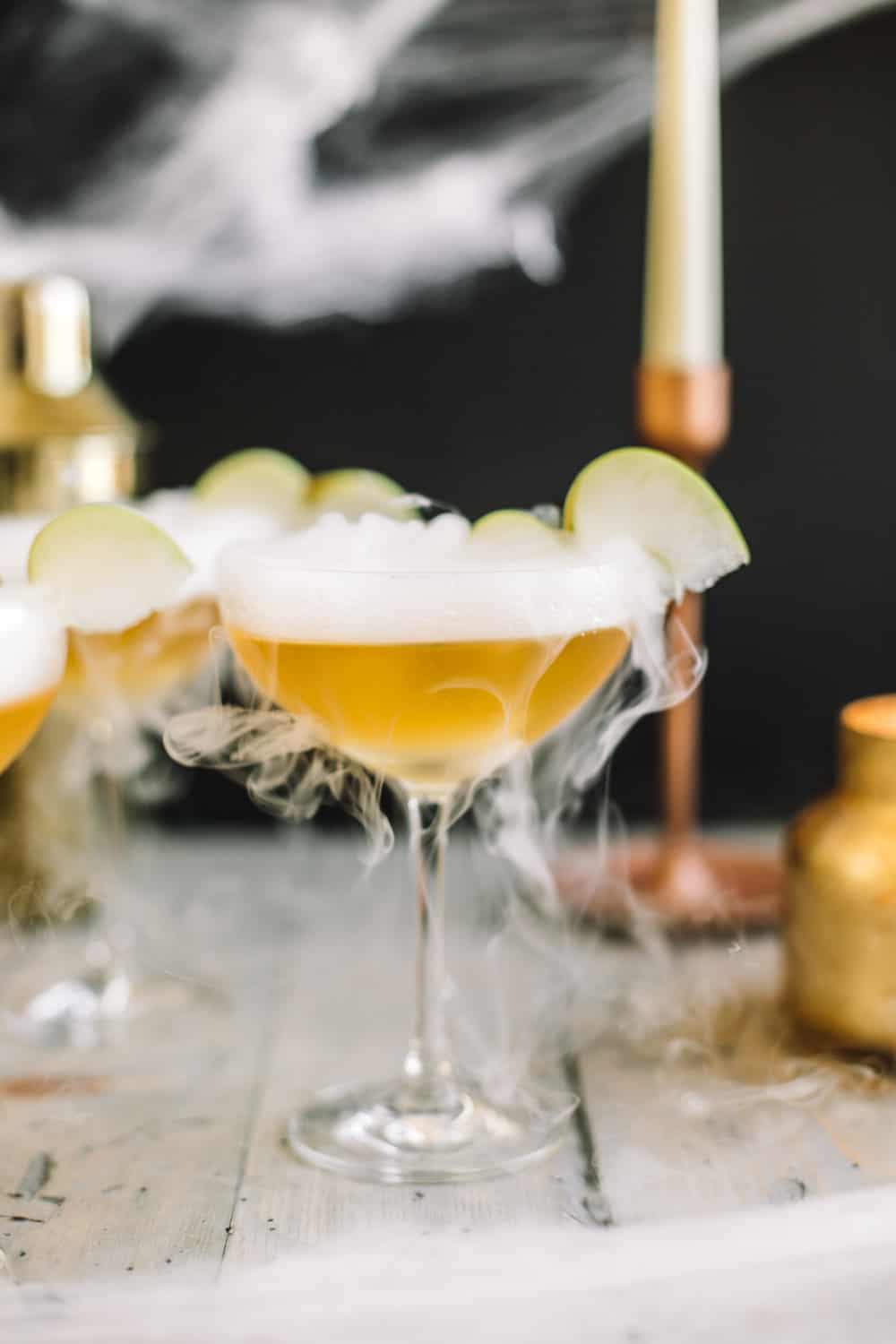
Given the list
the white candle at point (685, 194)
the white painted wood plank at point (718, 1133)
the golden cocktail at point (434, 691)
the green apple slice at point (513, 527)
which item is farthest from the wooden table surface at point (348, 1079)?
the white candle at point (685, 194)

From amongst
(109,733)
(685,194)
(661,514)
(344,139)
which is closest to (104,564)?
(661,514)

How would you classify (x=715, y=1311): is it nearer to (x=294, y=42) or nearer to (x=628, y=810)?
(x=628, y=810)

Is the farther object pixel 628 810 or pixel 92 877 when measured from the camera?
pixel 628 810

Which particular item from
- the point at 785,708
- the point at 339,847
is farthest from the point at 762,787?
the point at 339,847

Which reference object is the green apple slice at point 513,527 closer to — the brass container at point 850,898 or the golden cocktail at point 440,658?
the golden cocktail at point 440,658

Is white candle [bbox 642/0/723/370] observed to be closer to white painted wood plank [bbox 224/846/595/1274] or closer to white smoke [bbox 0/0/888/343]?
white smoke [bbox 0/0/888/343]

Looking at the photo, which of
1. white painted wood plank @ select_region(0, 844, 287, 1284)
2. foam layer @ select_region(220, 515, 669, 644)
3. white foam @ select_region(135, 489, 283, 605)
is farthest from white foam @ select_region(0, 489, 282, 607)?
white painted wood plank @ select_region(0, 844, 287, 1284)
